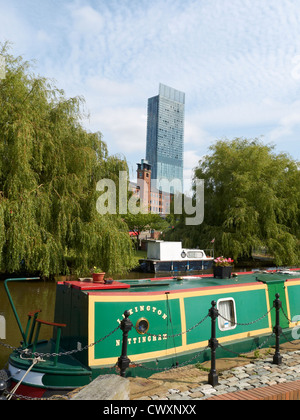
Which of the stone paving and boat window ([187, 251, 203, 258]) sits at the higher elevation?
boat window ([187, 251, 203, 258])

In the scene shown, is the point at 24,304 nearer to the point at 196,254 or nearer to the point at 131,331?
the point at 131,331

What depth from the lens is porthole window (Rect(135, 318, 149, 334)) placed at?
659cm

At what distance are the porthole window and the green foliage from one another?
18.7m

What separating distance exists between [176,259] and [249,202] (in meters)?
7.33

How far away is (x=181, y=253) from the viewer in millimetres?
27047

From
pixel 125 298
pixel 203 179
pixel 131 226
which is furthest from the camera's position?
pixel 131 226

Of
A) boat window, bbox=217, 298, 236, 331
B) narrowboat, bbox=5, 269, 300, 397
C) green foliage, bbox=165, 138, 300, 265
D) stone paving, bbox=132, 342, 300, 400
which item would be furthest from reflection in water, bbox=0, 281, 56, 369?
green foliage, bbox=165, 138, 300, 265

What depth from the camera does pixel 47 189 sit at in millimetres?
16672

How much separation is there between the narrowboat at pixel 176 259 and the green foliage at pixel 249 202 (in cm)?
127

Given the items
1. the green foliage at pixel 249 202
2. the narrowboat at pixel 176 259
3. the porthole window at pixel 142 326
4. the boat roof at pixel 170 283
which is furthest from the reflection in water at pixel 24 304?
the green foliage at pixel 249 202

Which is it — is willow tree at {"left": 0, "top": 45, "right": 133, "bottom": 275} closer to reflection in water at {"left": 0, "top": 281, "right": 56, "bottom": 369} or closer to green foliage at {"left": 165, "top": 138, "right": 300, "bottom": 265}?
reflection in water at {"left": 0, "top": 281, "right": 56, "bottom": 369}
